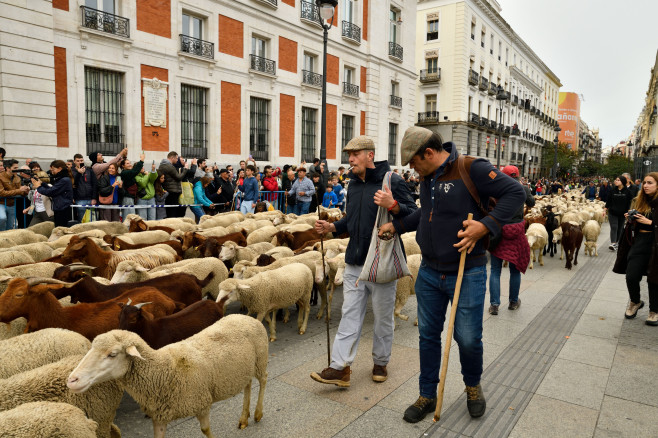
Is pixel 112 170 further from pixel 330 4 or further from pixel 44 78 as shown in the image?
pixel 330 4

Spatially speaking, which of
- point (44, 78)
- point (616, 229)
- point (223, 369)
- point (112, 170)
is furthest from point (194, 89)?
point (223, 369)

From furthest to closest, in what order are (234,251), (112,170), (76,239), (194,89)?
(194,89)
(112,170)
(234,251)
(76,239)

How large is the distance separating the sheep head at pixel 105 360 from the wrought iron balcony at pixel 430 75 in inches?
1704

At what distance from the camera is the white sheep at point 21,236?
720cm

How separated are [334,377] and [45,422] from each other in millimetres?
2304

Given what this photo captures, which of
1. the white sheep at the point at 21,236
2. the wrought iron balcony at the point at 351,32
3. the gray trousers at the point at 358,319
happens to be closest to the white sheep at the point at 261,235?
the white sheep at the point at 21,236

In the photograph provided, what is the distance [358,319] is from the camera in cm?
418

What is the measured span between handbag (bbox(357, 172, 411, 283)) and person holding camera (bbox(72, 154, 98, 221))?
27.0 feet

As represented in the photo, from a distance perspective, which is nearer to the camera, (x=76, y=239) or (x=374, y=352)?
(x=374, y=352)

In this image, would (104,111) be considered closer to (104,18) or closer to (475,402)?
(104,18)

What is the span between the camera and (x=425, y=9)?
141ft

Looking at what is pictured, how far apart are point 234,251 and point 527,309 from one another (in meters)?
4.53

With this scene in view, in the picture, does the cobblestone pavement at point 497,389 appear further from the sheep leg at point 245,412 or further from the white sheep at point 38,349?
the white sheep at point 38,349

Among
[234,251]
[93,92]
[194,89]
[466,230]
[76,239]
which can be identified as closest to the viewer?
[466,230]
